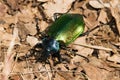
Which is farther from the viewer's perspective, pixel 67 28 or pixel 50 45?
pixel 67 28

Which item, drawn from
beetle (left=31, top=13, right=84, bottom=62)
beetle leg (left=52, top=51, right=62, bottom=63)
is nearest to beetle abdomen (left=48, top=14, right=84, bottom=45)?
beetle (left=31, top=13, right=84, bottom=62)

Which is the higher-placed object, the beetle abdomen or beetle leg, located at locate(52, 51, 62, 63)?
the beetle abdomen

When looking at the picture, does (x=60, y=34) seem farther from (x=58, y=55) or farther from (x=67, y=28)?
(x=58, y=55)

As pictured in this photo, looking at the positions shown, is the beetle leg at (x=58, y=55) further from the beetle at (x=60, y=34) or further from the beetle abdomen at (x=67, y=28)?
the beetle abdomen at (x=67, y=28)

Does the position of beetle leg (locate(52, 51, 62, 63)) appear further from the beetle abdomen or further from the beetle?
the beetle abdomen

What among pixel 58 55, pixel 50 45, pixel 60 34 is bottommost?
pixel 58 55

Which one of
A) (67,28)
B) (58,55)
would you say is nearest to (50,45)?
(58,55)

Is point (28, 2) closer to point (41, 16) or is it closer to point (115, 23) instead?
point (41, 16)

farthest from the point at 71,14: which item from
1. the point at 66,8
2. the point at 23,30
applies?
the point at 23,30

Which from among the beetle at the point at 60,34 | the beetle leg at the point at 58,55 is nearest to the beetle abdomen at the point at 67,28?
the beetle at the point at 60,34
